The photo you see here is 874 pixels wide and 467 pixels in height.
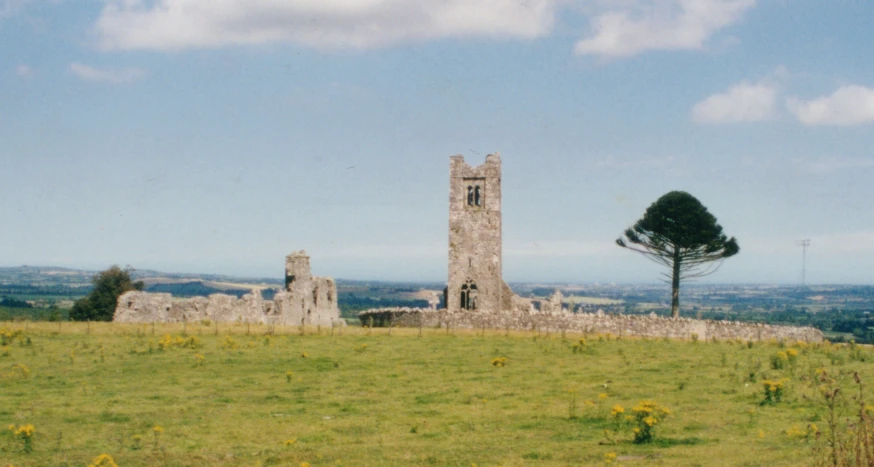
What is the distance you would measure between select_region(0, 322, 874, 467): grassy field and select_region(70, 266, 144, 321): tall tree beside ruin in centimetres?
3799

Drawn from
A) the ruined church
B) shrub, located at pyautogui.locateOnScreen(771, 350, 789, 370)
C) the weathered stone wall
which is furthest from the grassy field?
the ruined church

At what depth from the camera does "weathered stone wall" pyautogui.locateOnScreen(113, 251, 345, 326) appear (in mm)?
40781

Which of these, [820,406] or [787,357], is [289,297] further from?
[820,406]

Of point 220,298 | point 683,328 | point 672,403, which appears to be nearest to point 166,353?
point 220,298

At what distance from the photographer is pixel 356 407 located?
63.7 feet

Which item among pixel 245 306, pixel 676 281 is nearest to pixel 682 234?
pixel 676 281

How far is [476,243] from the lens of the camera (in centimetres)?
5584

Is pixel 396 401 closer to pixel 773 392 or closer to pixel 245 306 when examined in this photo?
pixel 773 392

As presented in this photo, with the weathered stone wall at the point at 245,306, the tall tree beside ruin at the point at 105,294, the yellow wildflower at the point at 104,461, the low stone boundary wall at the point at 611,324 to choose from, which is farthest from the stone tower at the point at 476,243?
the yellow wildflower at the point at 104,461

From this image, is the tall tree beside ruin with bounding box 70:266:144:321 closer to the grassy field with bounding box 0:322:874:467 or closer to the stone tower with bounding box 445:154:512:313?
the stone tower with bounding box 445:154:512:313

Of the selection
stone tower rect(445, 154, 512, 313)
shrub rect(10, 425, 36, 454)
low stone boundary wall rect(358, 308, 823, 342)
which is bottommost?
shrub rect(10, 425, 36, 454)

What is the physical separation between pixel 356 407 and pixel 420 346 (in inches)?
443

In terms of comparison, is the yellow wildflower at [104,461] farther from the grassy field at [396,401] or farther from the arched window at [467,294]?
the arched window at [467,294]

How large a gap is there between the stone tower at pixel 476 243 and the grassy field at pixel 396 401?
24176 mm
